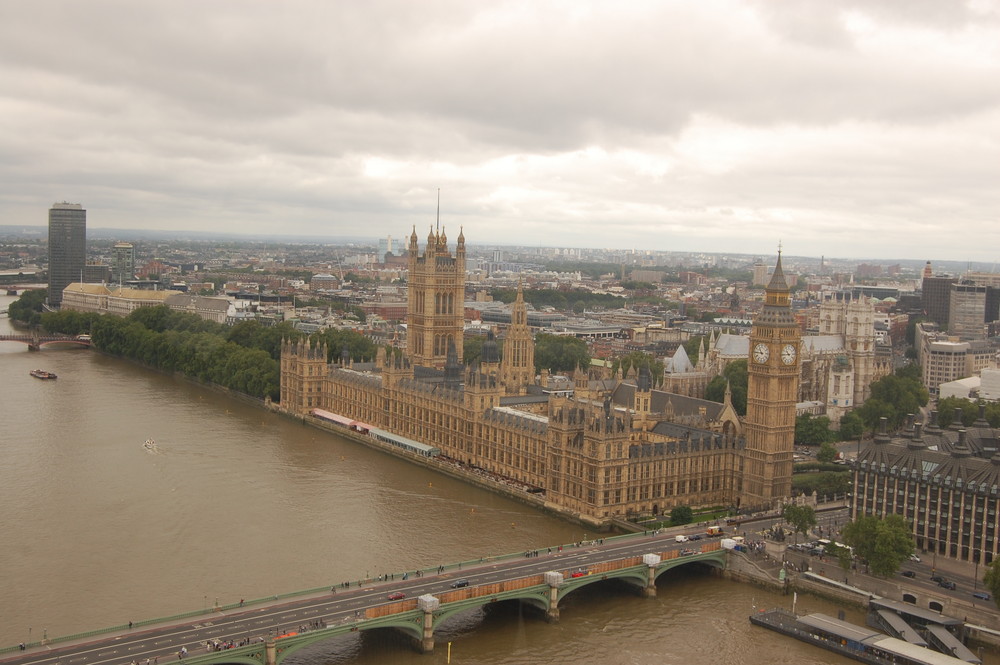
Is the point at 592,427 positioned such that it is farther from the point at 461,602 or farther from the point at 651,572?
the point at 461,602

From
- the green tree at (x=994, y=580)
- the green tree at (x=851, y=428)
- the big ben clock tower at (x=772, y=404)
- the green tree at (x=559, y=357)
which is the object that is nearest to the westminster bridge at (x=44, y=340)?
the green tree at (x=559, y=357)

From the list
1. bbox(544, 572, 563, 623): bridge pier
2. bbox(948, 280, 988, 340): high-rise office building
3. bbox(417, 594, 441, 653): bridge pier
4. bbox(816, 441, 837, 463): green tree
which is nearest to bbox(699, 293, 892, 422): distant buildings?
bbox(816, 441, 837, 463): green tree

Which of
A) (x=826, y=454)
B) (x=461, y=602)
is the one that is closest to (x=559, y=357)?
(x=826, y=454)

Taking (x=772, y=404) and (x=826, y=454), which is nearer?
(x=772, y=404)

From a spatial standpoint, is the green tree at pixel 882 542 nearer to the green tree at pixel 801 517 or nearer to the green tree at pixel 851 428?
the green tree at pixel 801 517

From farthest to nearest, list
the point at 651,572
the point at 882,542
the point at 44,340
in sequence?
the point at 44,340 → the point at 651,572 → the point at 882,542

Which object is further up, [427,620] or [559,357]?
[559,357]
